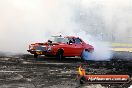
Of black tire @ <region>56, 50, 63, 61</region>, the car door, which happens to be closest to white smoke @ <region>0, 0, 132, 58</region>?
the car door

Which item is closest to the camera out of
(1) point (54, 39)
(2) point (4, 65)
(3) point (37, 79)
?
(3) point (37, 79)

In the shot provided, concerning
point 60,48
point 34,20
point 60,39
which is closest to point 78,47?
point 60,39

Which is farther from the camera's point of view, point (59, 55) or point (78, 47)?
point (78, 47)

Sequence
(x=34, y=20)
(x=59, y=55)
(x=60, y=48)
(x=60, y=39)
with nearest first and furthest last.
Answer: (x=60, y=48) < (x=59, y=55) < (x=60, y=39) < (x=34, y=20)

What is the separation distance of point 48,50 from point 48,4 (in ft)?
40.9

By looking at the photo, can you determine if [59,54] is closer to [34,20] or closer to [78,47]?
[78,47]

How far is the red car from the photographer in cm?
2322

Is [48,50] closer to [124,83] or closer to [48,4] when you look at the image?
[124,83]

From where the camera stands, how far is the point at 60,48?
926 inches

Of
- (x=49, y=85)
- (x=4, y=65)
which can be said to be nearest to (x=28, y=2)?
(x=4, y=65)

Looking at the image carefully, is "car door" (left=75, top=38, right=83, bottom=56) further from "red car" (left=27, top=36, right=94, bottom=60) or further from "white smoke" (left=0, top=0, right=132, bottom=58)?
"white smoke" (left=0, top=0, right=132, bottom=58)

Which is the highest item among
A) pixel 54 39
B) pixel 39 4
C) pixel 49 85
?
pixel 39 4

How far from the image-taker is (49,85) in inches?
533

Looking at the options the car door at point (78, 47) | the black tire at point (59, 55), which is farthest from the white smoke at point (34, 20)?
the black tire at point (59, 55)
